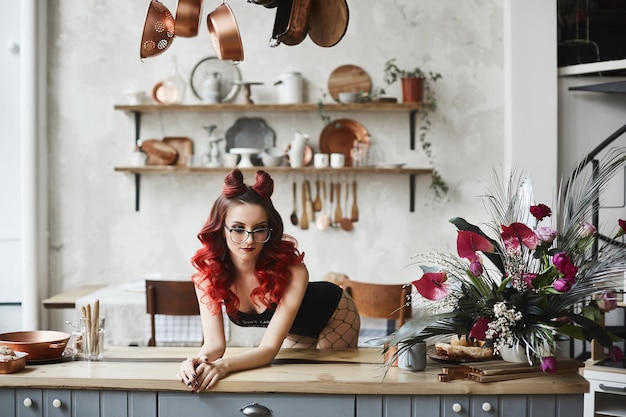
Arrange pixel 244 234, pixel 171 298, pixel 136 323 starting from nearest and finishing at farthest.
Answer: pixel 244 234 → pixel 171 298 → pixel 136 323

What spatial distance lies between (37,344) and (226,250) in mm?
676

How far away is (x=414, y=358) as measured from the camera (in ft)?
7.00

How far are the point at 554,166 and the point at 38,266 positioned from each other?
3481mm

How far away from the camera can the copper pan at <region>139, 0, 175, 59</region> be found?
89.5 inches

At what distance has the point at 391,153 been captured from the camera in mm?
4859

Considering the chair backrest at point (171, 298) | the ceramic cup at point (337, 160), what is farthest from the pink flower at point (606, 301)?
the ceramic cup at point (337, 160)

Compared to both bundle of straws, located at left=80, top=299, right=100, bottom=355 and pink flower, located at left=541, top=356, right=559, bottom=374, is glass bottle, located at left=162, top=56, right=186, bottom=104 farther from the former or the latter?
pink flower, located at left=541, top=356, right=559, bottom=374

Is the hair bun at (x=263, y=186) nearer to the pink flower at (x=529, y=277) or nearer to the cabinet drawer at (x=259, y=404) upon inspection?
the cabinet drawer at (x=259, y=404)

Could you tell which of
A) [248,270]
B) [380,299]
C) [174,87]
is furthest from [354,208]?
[248,270]

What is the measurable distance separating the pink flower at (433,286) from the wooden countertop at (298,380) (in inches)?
9.7

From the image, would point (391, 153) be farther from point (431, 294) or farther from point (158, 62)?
point (431, 294)

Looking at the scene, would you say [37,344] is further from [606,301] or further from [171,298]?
[606,301]

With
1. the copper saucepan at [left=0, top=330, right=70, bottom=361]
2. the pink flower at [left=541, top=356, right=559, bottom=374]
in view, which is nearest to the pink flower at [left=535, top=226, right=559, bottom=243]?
the pink flower at [left=541, top=356, right=559, bottom=374]

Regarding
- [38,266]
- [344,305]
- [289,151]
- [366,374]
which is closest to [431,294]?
[366,374]
